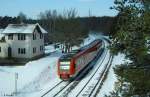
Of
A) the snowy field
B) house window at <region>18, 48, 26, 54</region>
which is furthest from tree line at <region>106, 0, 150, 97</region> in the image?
house window at <region>18, 48, 26, 54</region>

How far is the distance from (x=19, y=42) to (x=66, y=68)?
23042 millimetres

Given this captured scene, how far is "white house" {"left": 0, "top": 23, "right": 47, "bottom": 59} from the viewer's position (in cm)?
5397

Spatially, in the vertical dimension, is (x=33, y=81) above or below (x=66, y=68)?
below

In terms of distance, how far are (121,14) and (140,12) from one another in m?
0.45

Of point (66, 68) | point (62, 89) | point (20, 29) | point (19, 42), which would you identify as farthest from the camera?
point (20, 29)

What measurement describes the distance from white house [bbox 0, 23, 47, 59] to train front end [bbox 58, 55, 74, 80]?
21.1m

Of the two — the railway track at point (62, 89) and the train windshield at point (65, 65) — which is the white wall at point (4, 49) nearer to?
the railway track at point (62, 89)

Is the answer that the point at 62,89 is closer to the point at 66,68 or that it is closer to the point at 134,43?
the point at 66,68

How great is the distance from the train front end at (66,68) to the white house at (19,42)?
830 inches

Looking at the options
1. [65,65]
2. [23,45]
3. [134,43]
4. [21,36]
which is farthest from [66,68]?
[134,43]

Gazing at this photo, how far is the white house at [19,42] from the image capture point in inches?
2125

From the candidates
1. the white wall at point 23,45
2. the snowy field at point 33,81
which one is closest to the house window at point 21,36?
the white wall at point 23,45

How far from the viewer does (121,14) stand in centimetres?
→ 766

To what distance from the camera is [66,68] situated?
32.9 metres
